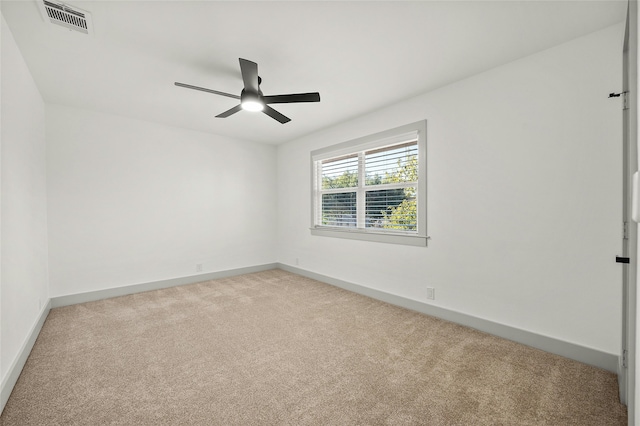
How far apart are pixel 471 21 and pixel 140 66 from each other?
9.16 feet

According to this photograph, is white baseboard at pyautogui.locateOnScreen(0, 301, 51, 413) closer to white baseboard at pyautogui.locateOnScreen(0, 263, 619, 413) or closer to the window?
white baseboard at pyautogui.locateOnScreen(0, 263, 619, 413)

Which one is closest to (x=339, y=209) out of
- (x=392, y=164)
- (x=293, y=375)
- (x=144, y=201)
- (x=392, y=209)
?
(x=392, y=209)

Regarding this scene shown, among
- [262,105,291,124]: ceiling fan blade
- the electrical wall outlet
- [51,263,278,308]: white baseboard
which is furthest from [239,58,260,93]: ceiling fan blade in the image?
[51,263,278,308]: white baseboard

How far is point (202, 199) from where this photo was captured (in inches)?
188

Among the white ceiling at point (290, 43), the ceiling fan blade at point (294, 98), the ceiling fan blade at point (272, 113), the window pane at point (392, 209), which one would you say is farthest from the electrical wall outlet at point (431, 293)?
the ceiling fan blade at point (272, 113)

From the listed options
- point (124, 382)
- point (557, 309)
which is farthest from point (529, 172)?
point (124, 382)

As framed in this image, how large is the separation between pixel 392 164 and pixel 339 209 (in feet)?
3.96

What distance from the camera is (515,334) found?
254cm

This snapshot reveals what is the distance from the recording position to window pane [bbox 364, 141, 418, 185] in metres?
3.46

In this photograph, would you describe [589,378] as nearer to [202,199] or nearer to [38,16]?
[38,16]

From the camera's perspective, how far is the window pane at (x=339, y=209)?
4316 millimetres

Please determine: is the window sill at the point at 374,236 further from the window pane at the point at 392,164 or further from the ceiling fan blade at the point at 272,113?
the ceiling fan blade at the point at 272,113

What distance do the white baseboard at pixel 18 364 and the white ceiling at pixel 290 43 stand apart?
241cm

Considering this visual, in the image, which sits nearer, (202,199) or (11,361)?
(11,361)
